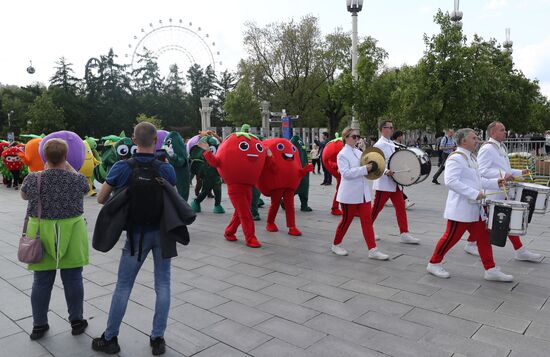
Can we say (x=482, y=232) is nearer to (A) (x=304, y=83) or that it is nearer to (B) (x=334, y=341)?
(B) (x=334, y=341)

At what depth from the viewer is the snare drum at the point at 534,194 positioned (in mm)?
5090

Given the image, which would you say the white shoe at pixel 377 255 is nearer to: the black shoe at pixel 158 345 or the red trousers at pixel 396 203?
the red trousers at pixel 396 203

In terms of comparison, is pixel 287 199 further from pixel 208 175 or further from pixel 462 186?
pixel 462 186

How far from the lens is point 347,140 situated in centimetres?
589

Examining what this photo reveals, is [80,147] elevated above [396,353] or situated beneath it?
elevated above

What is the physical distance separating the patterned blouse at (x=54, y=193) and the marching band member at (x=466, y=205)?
143 inches

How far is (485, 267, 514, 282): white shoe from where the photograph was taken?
4.80m

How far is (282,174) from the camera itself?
23.3ft

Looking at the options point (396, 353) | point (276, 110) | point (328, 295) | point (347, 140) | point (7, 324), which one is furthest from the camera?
point (276, 110)

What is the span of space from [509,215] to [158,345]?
138 inches

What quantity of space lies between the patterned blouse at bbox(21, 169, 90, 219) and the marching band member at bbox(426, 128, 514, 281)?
3.64 meters

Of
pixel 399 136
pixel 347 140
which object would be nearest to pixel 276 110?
pixel 399 136

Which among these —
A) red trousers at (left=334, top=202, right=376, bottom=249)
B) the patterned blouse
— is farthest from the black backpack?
red trousers at (left=334, top=202, right=376, bottom=249)

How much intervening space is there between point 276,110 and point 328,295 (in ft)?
117
